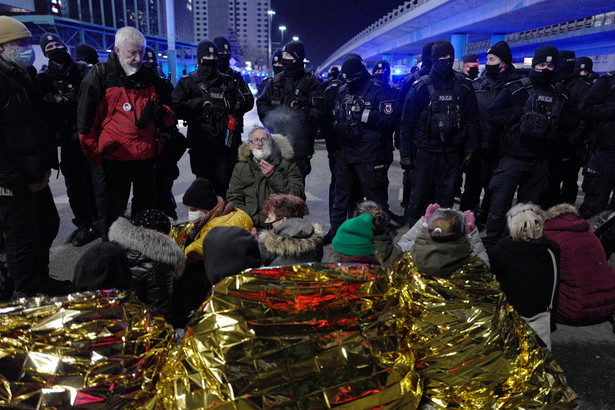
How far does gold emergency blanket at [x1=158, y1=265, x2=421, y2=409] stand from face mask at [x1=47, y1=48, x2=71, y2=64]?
4.35 m

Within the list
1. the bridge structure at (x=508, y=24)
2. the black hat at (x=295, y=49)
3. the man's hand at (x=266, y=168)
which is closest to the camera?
the man's hand at (x=266, y=168)

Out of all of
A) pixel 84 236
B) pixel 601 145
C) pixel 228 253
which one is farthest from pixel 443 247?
pixel 84 236

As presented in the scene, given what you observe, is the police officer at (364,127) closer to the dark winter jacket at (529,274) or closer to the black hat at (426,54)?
the dark winter jacket at (529,274)

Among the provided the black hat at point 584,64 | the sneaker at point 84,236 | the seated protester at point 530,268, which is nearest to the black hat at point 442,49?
the seated protester at point 530,268

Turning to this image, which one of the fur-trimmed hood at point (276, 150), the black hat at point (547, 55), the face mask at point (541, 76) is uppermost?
the black hat at point (547, 55)

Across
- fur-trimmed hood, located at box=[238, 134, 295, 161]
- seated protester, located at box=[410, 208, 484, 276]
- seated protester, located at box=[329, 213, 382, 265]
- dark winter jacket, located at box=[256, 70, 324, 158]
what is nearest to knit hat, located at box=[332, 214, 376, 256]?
seated protester, located at box=[329, 213, 382, 265]

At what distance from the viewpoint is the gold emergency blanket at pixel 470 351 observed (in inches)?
78.8

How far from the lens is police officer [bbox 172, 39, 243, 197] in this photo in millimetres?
5363

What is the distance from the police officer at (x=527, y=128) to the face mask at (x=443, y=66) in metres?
0.63

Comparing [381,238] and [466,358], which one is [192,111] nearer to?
[381,238]

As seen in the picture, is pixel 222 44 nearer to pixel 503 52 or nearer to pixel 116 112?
pixel 116 112

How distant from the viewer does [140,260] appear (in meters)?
2.76

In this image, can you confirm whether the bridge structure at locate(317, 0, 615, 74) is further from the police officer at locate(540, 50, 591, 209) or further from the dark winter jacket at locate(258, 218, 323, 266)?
the dark winter jacket at locate(258, 218, 323, 266)

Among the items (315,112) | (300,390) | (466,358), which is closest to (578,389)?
(466,358)
